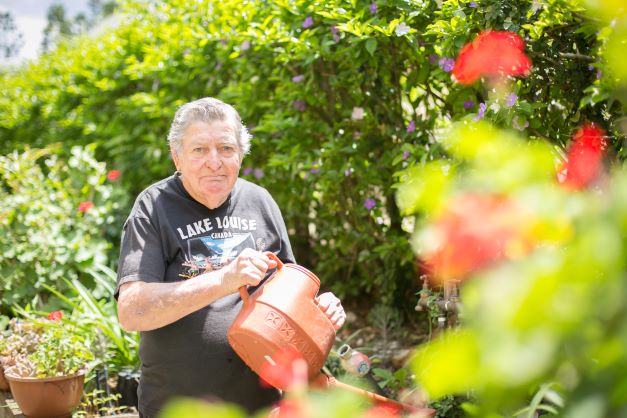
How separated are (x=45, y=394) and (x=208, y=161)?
1.34 m

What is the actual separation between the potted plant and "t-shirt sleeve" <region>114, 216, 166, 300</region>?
1013 mm

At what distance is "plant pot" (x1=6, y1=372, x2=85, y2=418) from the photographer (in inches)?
104

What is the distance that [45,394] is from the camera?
2.66m

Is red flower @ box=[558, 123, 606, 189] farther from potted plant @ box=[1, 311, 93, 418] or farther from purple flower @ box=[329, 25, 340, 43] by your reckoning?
potted plant @ box=[1, 311, 93, 418]

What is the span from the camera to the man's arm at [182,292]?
170cm

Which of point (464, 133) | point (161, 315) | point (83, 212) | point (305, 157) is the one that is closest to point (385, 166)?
point (305, 157)

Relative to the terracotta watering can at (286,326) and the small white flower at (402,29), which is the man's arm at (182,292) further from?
the small white flower at (402,29)

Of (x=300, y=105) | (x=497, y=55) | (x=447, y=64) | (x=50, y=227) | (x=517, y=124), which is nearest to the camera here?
(x=497, y=55)

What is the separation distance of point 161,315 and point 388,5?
1.47 metres

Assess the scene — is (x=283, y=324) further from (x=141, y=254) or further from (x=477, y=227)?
(x=477, y=227)

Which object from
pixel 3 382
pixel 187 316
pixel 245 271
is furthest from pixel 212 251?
pixel 3 382

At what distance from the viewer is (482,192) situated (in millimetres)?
603

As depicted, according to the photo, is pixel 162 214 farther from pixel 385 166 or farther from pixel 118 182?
pixel 118 182

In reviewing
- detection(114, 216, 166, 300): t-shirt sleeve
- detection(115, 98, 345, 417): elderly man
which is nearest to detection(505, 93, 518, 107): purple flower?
detection(115, 98, 345, 417): elderly man
